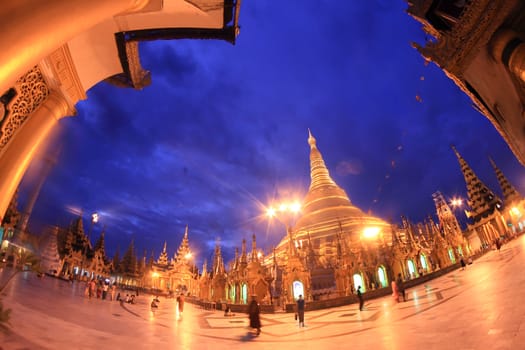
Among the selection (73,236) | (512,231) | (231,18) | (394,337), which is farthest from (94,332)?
(512,231)

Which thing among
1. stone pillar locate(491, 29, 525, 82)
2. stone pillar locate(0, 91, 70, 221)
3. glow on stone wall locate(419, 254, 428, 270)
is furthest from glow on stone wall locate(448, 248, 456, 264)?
stone pillar locate(0, 91, 70, 221)

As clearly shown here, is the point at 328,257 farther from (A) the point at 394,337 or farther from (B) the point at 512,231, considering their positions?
(B) the point at 512,231

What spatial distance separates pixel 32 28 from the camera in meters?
2.30

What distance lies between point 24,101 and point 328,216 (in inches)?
1504

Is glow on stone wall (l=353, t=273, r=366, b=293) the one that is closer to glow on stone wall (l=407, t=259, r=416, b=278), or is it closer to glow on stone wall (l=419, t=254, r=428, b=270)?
glow on stone wall (l=407, t=259, r=416, b=278)

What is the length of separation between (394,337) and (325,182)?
43309mm

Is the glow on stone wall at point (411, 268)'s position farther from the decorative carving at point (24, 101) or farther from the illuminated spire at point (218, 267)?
the decorative carving at point (24, 101)

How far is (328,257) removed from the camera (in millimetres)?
29281

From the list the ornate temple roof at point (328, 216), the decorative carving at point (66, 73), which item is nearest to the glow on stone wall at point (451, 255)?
the ornate temple roof at point (328, 216)

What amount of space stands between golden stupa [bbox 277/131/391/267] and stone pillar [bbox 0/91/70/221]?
2519 cm

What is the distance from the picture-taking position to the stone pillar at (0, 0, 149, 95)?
7.02 feet

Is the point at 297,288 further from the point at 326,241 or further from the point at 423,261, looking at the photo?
the point at 326,241

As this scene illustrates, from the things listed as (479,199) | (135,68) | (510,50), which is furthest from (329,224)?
(135,68)

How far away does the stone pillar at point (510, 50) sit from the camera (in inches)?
228
